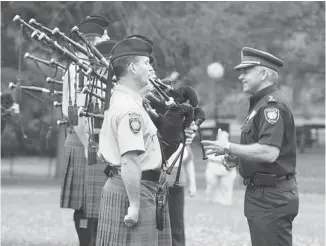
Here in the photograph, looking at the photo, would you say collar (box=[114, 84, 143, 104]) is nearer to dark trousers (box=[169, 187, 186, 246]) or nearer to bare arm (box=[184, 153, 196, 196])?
dark trousers (box=[169, 187, 186, 246])

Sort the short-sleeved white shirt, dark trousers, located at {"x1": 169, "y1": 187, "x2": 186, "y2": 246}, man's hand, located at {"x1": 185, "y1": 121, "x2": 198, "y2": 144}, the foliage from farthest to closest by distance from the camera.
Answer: the foliage, dark trousers, located at {"x1": 169, "y1": 187, "x2": 186, "y2": 246}, man's hand, located at {"x1": 185, "y1": 121, "x2": 198, "y2": 144}, the short-sleeved white shirt

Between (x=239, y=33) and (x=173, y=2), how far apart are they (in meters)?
1.66

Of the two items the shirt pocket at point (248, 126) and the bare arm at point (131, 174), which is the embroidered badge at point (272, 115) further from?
the bare arm at point (131, 174)

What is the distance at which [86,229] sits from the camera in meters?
7.26

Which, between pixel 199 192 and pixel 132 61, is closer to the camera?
pixel 132 61

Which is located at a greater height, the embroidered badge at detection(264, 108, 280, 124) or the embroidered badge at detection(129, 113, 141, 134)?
the embroidered badge at detection(264, 108, 280, 124)

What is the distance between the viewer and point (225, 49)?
55.2 ft

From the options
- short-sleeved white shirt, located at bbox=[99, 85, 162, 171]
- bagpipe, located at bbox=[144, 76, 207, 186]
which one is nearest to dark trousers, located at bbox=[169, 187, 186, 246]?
bagpipe, located at bbox=[144, 76, 207, 186]

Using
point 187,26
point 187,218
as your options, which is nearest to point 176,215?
point 187,218

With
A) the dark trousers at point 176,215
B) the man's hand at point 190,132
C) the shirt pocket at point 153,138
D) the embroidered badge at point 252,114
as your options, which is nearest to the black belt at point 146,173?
the shirt pocket at point 153,138

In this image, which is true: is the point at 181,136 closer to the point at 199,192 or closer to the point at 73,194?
the point at 73,194

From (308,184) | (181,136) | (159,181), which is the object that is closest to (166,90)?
(181,136)

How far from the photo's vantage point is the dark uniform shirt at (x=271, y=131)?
498 cm

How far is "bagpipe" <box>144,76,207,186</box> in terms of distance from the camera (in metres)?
5.93
